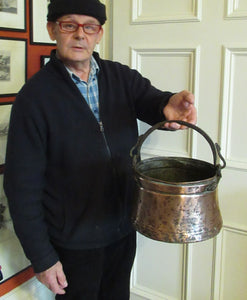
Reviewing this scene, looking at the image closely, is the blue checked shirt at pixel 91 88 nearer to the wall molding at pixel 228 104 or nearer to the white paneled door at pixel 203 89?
the white paneled door at pixel 203 89

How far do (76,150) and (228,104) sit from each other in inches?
22.7

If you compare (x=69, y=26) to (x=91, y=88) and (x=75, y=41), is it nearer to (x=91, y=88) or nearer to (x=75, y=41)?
(x=75, y=41)

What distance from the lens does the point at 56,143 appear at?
1197 mm

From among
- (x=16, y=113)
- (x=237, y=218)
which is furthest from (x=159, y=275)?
(x=16, y=113)

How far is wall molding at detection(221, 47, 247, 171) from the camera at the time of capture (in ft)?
4.47

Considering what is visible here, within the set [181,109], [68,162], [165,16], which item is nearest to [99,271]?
[68,162]

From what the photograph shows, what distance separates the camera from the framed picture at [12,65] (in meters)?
1.34

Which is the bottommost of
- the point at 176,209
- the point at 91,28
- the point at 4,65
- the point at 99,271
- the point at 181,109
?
the point at 99,271

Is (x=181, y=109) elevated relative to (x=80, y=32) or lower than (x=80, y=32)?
lower

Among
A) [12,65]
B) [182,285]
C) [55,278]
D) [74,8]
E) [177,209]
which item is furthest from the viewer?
[182,285]

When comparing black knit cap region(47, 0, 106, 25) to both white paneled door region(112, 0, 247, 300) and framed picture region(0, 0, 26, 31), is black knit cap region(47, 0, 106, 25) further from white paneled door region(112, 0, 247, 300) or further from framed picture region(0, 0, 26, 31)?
white paneled door region(112, 0, 247, 300)

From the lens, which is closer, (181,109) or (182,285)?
(181,109)

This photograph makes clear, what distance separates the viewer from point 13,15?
1340mm

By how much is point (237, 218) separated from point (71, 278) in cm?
64
